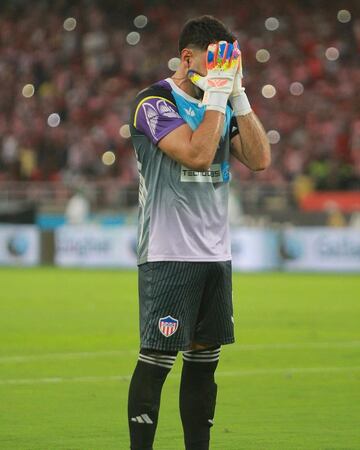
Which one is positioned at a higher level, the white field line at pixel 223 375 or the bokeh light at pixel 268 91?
the bokeh light at pixel 268 91

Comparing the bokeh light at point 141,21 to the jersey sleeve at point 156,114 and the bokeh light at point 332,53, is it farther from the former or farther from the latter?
the jersey sleeve at point 156,114

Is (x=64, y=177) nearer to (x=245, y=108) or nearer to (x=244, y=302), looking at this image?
(x=244, y=302)

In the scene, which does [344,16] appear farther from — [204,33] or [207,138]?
[207,138]

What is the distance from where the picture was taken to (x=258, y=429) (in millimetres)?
7352

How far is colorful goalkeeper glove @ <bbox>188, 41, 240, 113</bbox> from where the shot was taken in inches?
209

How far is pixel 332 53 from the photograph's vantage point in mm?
31875

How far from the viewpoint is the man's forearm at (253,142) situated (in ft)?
18.3

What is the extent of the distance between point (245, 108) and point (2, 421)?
10.2 ft

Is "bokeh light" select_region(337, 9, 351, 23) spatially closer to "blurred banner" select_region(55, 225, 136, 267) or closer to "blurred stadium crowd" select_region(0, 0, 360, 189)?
"blurred stadium crowd" select_region(0, 0, 360, 189)

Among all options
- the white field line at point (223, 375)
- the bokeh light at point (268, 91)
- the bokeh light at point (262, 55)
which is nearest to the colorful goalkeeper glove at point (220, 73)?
the white field line at point (223, 375)

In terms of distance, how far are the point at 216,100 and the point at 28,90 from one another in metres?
28.5

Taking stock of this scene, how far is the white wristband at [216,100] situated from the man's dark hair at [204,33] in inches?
9.1

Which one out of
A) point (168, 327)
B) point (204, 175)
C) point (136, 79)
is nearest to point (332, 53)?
point (136, 79)

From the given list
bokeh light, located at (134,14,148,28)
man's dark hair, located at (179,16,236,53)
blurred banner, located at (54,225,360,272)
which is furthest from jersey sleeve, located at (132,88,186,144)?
bokeh light, located at (134,14,148,28)
